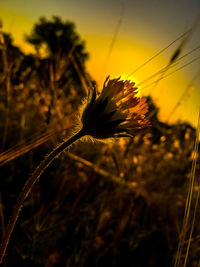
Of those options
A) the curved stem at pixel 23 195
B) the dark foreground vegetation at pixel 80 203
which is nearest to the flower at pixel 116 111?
the curved stem at pixel 23 195

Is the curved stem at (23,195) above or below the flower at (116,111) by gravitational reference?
below

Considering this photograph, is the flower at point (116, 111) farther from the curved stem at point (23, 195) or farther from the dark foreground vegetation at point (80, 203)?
the dark foreground vegetation at point (80, 203)

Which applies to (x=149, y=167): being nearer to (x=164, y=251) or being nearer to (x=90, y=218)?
(x=164, y=251)

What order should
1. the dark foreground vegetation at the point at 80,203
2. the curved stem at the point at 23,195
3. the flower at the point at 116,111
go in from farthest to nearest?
the dark foreground vegetation at the point at 80,203 → the flower at the point at 116,111 → the curved stem at the point at 23,195

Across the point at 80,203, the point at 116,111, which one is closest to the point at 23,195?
the point at 116,111

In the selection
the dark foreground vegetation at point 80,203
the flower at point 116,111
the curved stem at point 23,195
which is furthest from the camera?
the dark foreground vegetation at point 80,203

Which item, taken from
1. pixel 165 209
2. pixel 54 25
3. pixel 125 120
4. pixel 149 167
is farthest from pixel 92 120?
pixel 54 25

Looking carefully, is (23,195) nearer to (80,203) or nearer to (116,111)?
(116,111)

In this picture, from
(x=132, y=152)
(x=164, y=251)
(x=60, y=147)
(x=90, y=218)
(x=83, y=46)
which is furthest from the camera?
(x=83, y=46)
